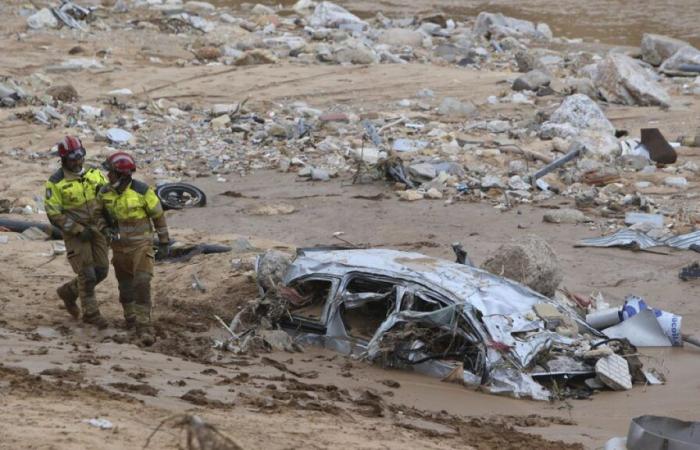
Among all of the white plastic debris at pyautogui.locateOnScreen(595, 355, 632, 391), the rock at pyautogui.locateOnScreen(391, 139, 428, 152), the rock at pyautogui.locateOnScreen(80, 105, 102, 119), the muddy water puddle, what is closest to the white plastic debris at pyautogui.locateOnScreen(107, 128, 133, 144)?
the rock at pyautogui.locateOnScreen(80, 105, 102, 119)

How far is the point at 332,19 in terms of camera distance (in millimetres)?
32969

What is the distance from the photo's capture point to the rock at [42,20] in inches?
1184

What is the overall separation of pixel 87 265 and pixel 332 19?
23107 mm

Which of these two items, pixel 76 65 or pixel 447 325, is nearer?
pixel 447 325

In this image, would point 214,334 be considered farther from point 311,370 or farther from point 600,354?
point 600,354

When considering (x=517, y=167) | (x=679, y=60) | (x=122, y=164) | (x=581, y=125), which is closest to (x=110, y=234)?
(x=122, y=164)

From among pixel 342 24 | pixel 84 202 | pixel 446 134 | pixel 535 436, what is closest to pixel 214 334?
pixel 84 202

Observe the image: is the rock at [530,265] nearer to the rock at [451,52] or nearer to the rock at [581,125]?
the rock at [581,125]

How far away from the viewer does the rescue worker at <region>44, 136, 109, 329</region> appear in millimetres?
10453

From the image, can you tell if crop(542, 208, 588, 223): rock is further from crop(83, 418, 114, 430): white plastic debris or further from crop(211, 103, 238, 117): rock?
crop(83, 418, 114, 430): white plastic debris

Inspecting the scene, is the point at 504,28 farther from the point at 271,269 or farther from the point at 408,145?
the point at 271,269

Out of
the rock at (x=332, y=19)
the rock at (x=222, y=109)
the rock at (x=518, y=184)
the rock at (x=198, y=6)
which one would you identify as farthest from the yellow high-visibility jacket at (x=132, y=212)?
the rock at (x=198, y=6)

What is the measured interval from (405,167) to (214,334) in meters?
7.79

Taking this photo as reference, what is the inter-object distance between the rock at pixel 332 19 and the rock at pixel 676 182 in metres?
15.4
